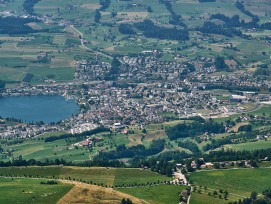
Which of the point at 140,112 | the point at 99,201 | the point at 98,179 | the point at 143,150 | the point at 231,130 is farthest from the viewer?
the point at 140,112

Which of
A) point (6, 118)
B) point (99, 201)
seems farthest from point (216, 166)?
point (6, 118)

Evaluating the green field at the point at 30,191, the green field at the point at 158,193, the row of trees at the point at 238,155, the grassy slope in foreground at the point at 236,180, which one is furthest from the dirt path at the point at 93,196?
the row of trees at the point at 238,155

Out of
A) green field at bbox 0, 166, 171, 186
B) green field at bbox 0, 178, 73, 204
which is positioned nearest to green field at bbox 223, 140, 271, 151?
green field at bbox 0, 166, 171, 186

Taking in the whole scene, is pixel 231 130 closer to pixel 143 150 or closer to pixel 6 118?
pixel 143 150

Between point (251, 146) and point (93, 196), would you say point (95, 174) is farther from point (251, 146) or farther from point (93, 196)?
point (251, 146)

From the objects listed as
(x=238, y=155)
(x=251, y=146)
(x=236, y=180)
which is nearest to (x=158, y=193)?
(x=236, y=180)

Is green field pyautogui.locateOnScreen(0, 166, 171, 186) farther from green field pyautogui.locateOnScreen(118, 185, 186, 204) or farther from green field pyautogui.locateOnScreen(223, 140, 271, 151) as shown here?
green field pyautogui.locateOnScreen(223, 140, 271, 151)

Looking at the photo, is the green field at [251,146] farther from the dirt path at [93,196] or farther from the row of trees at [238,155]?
the dirt path at [93,196]
